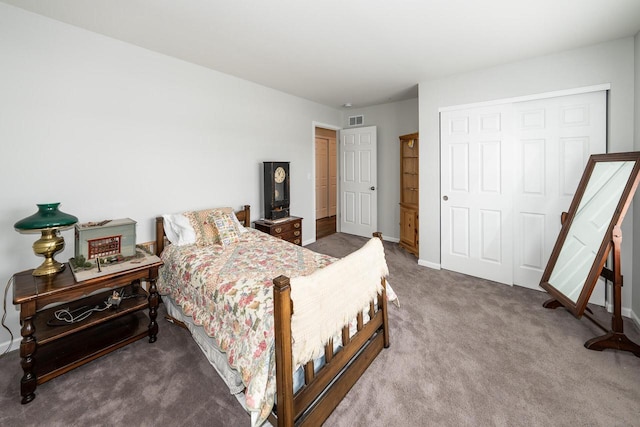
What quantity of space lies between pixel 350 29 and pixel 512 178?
8.01ft

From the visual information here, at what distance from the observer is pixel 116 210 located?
8.77 ft

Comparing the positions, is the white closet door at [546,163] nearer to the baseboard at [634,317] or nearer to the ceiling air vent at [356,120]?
the baseboard at [634,317]

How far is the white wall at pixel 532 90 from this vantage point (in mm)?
2627

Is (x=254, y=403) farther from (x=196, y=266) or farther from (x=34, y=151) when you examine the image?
(x=34, y=151)

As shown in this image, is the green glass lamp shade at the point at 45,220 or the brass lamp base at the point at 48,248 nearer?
the green glass lamp shade at the point at 45,220

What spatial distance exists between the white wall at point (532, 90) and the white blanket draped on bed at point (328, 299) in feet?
7.37

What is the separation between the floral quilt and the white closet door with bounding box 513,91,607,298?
2469 mm

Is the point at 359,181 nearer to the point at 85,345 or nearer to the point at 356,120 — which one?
the point at 356,120

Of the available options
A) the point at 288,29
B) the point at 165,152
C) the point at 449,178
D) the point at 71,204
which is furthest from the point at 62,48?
the point at 449,178

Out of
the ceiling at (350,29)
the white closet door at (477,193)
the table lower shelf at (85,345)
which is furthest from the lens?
the white closet door at (477,193)

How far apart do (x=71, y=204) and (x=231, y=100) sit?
205 centimetres

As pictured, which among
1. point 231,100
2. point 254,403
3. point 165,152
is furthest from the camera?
point 231,100

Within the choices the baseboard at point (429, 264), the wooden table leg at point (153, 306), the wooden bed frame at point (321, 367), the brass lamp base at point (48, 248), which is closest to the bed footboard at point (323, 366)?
the wooden bed frame at point (321, 367)

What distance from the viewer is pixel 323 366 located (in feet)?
5.30
